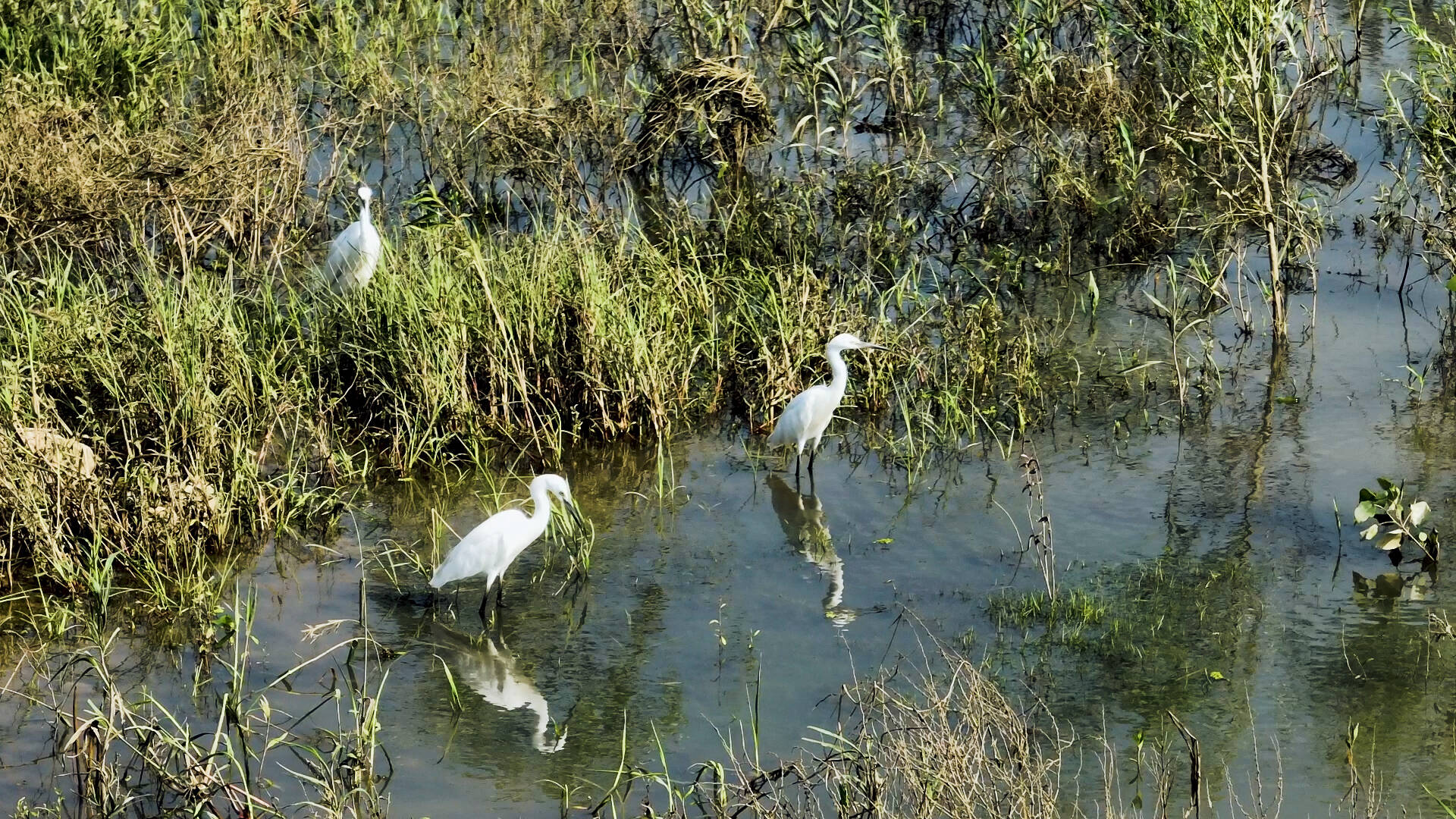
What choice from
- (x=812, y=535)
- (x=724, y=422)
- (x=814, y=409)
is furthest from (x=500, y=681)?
(x=724, y=422)

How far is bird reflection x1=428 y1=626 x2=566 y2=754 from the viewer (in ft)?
17.5

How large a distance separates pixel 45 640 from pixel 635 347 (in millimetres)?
2836

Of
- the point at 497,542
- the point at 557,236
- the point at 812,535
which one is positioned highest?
the point at 557,236

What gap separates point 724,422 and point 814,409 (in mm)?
874

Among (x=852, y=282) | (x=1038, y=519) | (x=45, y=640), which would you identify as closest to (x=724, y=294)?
(x=852, y=282)

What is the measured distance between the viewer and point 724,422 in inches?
312

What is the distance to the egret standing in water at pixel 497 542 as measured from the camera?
5.93 metres

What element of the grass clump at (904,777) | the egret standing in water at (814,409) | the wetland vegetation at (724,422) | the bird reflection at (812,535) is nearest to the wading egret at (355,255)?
the wetland vegetation at (724,422)

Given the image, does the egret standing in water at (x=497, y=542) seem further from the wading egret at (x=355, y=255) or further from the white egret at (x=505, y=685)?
the wading egret at (x=355, y=255)

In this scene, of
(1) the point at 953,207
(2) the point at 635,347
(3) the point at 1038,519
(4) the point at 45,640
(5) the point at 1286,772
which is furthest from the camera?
(1) the point at 953,207

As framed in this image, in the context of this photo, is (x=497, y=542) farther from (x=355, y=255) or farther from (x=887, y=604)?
(x=355, y=255)

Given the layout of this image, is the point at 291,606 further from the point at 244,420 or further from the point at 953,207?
A: the point at 953,207

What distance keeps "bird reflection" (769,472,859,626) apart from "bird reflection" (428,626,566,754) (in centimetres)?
122

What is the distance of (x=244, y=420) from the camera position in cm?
684
